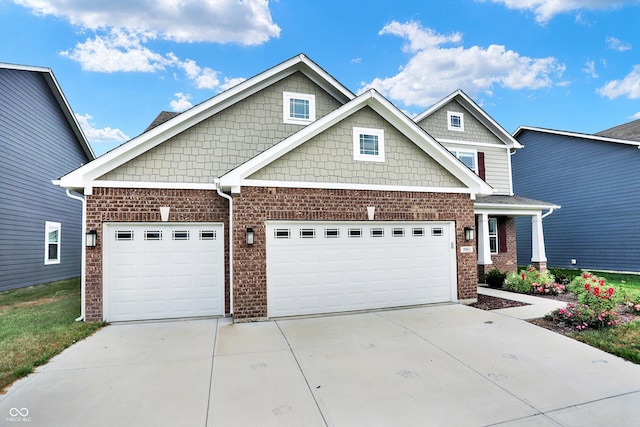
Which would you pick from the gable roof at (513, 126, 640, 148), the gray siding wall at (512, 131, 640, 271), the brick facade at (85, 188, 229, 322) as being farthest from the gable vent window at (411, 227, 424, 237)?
the gray siding wall at (512, 131, 640, 271)

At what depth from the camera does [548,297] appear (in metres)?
10.2

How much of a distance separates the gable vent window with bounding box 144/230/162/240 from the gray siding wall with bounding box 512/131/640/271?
60.5 feet

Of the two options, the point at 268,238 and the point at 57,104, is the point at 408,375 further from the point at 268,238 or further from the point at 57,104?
the point at 57,104

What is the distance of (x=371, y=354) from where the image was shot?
5496 millimetres

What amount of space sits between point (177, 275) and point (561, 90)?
26071 millimetres

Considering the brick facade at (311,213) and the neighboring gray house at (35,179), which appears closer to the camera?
the brick facade at (311,213)

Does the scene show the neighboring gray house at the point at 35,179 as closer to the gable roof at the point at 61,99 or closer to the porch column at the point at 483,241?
the gable roof at the point at 61,99

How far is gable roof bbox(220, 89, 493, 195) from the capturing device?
767cm

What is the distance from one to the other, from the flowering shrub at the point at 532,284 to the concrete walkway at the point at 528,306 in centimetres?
41

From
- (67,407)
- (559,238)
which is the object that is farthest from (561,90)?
(67,407)

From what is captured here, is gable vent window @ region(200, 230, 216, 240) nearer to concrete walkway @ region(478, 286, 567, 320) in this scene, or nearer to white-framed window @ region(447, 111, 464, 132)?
concrete walkway @ region(478, 286, 567, 320)

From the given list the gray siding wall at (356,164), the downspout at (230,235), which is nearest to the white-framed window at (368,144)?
the gray siding wall at (356,164)

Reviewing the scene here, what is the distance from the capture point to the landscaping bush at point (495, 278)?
472 inches

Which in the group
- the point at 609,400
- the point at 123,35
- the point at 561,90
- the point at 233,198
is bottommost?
the point at 609,400
